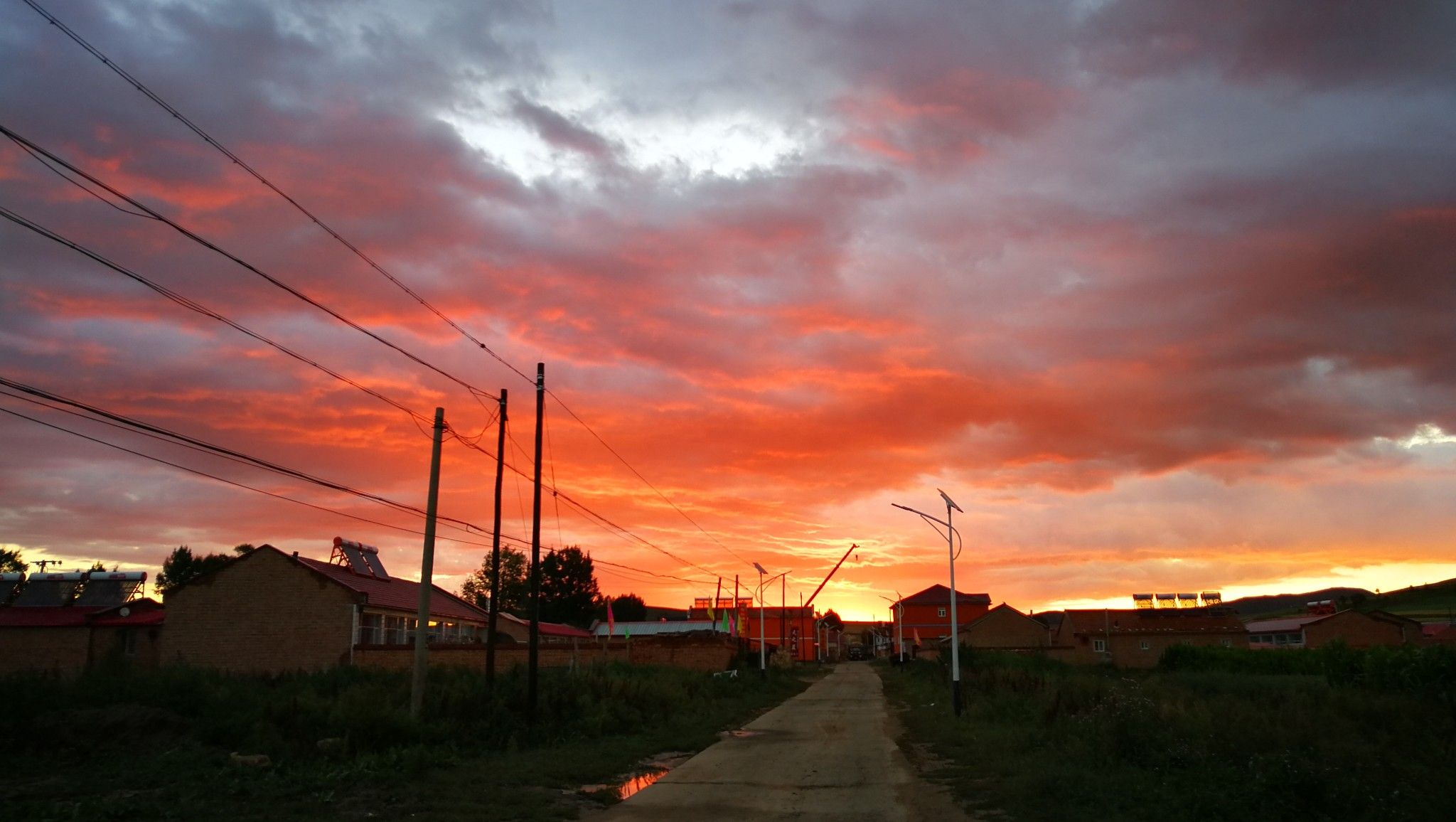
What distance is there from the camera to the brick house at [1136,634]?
8931 centimetres

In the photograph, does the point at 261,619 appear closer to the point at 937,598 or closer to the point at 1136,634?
the point at 1136,634

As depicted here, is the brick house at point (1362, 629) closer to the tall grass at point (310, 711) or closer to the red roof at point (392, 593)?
the red roof at point (392, 593)

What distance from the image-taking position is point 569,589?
132500 millimetres

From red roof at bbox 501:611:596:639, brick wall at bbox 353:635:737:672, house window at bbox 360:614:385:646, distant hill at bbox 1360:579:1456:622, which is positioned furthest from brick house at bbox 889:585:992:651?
house window at bbox 360:614:385:646

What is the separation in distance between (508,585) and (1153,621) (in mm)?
84242

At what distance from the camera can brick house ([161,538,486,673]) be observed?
1879 inches

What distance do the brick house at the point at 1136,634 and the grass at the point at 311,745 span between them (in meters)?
70.3

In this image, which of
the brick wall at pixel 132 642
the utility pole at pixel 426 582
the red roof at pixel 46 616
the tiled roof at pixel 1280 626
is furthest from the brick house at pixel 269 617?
the tiled roof at pixel 1280 626

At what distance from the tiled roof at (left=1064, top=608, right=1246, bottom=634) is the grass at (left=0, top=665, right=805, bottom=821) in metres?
78.9

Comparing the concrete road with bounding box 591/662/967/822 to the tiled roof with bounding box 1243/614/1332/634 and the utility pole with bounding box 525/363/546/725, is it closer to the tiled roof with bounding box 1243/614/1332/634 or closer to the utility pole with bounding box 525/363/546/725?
the utility pole with bounding box 525/363/546/725

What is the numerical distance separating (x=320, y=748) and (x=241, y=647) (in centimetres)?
3388

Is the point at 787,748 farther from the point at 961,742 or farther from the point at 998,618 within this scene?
the point at 998,618

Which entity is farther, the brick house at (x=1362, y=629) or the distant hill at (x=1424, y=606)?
the distant hill at (x=1424, y=606)

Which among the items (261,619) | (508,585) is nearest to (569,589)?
(508,585)
